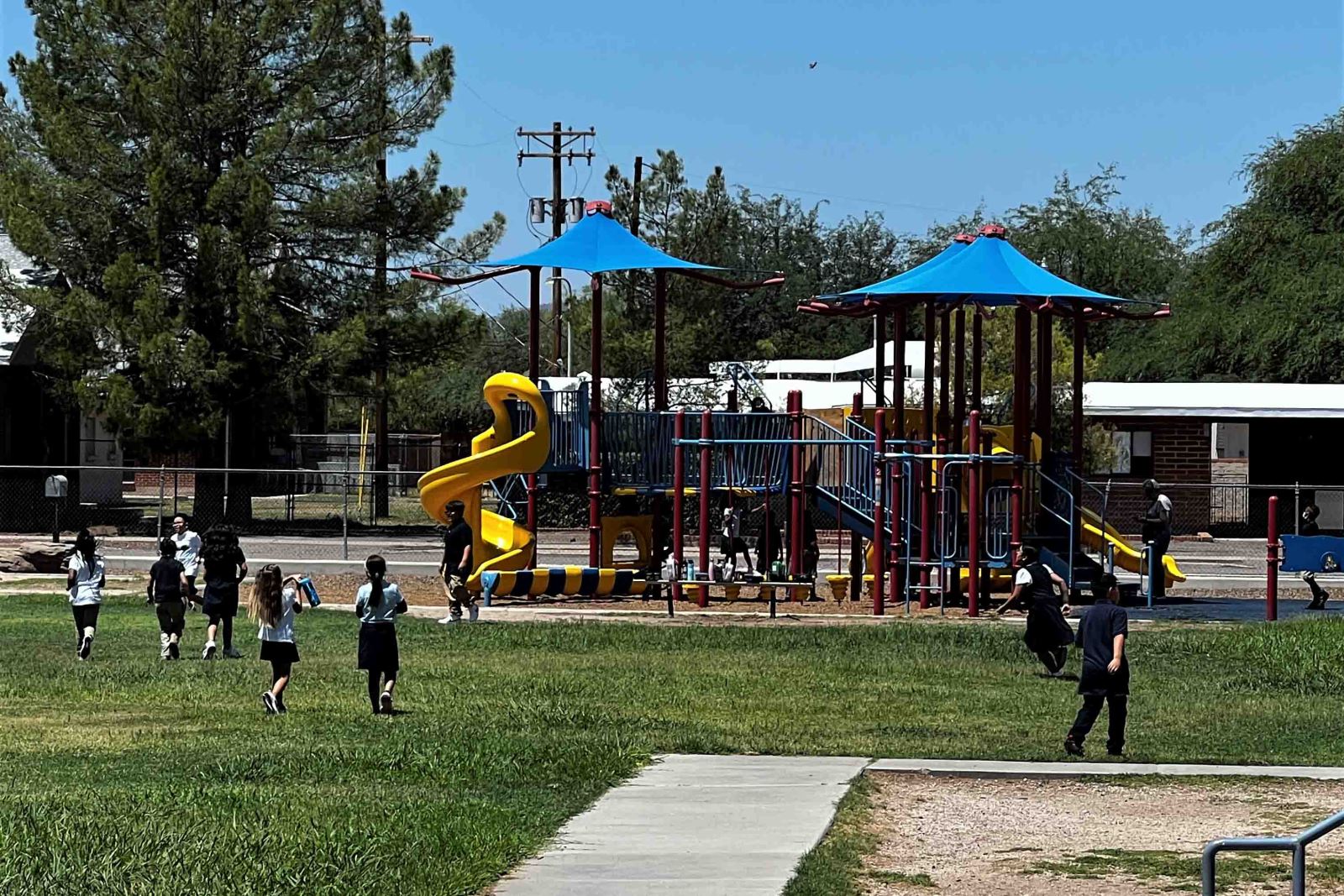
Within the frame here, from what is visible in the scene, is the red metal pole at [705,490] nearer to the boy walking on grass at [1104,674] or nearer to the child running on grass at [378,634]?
the child running on grass at [378,634]

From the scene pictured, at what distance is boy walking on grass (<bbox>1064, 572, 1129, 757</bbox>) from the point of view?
47.5 feet

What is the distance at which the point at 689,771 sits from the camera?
13.4 metres

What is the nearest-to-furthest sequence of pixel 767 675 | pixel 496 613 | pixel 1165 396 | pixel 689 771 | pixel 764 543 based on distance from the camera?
1. pixel 689 771
2. pixel 767 675
3. pixel 496 613
4. pixel 764 543
5. pixel 1165 396

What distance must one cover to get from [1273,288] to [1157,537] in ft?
88.4

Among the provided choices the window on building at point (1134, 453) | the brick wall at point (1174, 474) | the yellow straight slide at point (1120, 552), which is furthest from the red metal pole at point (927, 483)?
the window on building at point (1134, 453)

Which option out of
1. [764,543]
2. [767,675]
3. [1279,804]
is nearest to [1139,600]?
[764,543]

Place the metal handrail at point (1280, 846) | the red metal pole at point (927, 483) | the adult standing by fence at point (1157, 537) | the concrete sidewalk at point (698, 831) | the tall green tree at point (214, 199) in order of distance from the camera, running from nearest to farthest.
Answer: the metal handrail at point (1280, 846), the concrete sidewalk at point (698, 831), the red metal pole at point (927, 483), the adult standing by fence at point (1157, 537), the tall green tree at point (214, 199)

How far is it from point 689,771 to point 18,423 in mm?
37572

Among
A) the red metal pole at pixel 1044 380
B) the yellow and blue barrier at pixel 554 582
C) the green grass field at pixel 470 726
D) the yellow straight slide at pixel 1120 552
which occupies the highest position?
the red metal pole at pixel 1044 380

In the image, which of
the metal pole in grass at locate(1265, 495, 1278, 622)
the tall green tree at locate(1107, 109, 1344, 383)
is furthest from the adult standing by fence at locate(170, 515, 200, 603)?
the tall green tree at locate(1107, 109, 1344, 383)

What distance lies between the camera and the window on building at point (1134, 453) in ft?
155

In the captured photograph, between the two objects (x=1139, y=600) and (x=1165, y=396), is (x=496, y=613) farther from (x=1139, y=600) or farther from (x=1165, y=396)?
(x=1165, y=396)

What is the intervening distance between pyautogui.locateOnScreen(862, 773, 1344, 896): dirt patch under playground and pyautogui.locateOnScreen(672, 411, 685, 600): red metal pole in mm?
14728

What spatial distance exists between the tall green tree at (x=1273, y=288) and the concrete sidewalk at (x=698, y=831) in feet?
137
